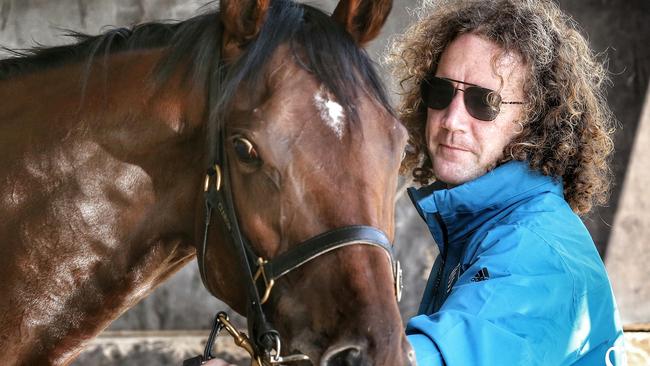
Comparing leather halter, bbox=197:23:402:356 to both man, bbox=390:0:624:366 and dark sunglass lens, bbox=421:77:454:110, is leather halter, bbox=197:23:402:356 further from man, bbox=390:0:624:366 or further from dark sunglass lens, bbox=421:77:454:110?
dark sunglass lens, bbox=421:77:454:110

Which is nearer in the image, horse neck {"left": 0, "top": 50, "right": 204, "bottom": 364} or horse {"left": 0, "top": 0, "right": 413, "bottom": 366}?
horse {"left": 0, "top": 0, "right": 413, "bottom": 366}

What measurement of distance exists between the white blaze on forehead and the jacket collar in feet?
1.62

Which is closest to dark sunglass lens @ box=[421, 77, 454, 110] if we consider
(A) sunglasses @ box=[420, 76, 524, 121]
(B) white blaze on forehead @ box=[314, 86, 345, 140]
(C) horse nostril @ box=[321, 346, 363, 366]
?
(A) sunglasses @ box=[420, 76, 524, 121]

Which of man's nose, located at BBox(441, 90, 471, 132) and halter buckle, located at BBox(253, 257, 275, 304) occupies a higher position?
man's nose, located at BBox(441, 90, 471, 132)

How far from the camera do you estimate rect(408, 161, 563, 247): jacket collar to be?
200 centimetres

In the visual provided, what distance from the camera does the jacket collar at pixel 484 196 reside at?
2.00m

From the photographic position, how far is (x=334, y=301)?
157cm

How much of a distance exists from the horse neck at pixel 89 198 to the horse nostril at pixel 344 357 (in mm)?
554

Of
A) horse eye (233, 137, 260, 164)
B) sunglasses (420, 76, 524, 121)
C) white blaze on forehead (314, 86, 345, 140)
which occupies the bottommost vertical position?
horse eye (233, 137, 260, 164)

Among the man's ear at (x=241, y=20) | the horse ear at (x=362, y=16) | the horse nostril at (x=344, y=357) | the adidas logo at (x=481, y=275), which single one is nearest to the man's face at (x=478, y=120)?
the horse ear at (x=362, y=16)

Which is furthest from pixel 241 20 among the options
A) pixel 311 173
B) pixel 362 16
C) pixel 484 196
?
pixel 484 196

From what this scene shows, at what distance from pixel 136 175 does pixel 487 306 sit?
875mm

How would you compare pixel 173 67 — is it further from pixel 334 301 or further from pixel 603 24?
pixel 603 24

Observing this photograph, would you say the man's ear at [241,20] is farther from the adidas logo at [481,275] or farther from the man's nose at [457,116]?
the adidas logo at [481,275]
